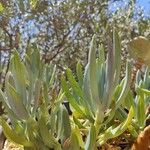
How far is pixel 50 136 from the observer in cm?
60

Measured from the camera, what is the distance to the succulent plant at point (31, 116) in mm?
594

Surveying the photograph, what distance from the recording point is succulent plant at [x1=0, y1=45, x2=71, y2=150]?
0.59 m

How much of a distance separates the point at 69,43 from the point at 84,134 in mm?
6229

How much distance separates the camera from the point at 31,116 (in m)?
0.63

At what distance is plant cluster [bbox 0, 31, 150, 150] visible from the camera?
0.59 m

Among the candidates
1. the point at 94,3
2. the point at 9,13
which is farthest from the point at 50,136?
the point at 94,3

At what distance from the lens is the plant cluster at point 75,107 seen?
0.59 m

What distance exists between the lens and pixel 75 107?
2.29ft

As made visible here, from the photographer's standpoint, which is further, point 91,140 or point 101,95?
point 101,95

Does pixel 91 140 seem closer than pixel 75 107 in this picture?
Yes

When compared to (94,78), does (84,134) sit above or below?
below

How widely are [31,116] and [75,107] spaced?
9 centimetres

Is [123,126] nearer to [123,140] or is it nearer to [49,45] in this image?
[123,140]

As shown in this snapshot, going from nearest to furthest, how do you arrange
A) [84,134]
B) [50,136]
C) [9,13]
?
[50,136], [84,134], [9,13]
